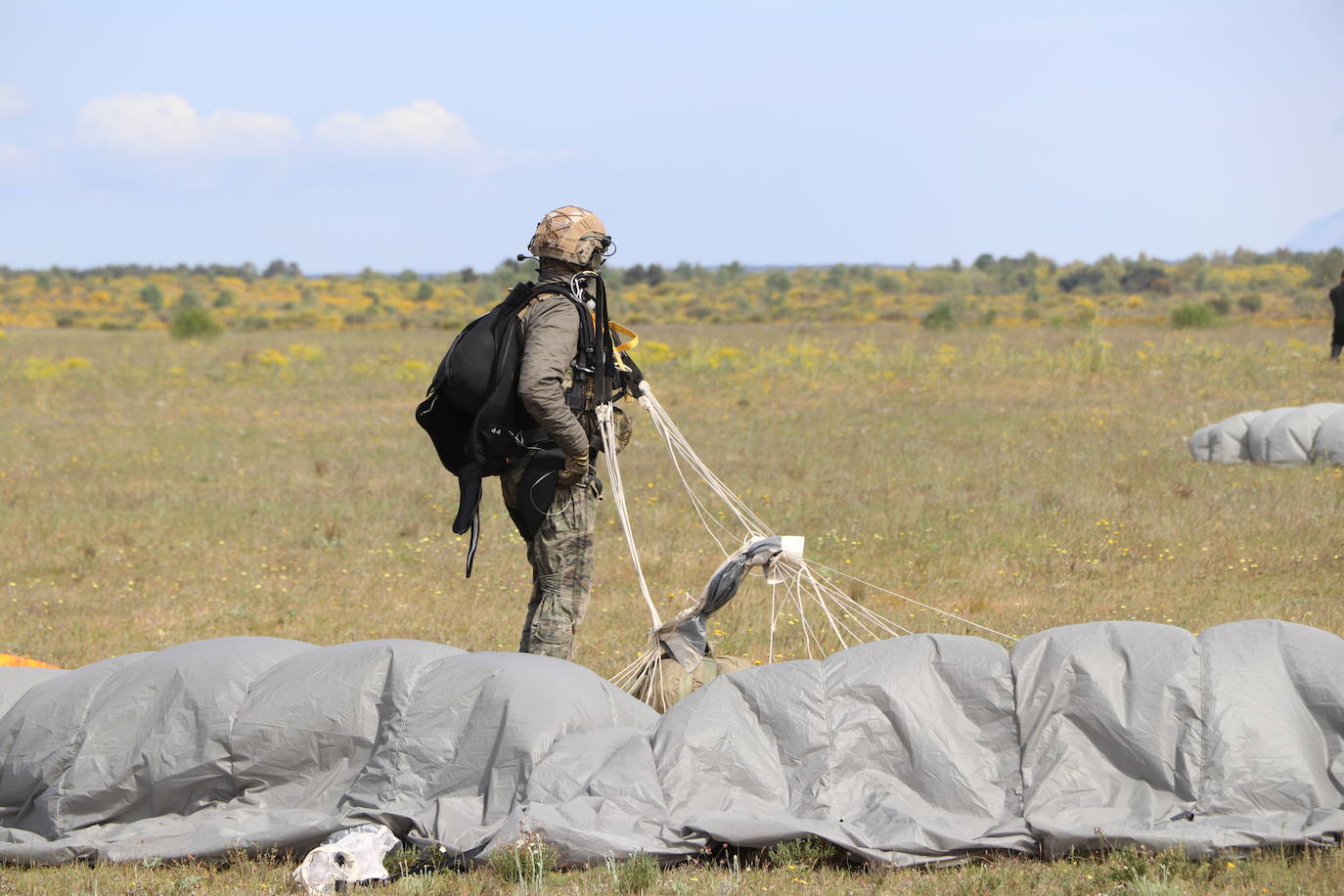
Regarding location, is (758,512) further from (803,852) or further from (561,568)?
(803,852)

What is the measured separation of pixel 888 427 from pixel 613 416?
9.27 meters

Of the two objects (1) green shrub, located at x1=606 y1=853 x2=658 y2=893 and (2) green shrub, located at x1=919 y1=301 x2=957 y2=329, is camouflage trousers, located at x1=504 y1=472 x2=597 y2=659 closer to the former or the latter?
(1) green shrub, located at x1=606 y1=853 x2=658 y2=893

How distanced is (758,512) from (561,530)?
5035 millimetres

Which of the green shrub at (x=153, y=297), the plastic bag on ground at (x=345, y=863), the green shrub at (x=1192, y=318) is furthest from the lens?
the green shrub at (x=153, y=297)

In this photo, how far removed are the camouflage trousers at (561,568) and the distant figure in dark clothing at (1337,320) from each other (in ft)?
49.9

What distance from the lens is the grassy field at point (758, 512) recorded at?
704 cm

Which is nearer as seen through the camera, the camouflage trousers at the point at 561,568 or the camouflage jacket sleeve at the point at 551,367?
the camouflage jacket sleeve at the point at 551,367

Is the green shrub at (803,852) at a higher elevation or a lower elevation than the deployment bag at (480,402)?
lower

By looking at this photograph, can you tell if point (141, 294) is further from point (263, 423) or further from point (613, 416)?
point (613, 416)

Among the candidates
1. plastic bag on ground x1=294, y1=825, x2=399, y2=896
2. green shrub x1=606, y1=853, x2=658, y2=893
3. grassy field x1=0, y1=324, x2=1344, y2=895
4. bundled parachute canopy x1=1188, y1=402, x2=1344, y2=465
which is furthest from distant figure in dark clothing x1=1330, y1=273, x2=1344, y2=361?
plastic bag on ground x1=294, y1=825, x2=399, y2=896

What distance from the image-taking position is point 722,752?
4109 mm

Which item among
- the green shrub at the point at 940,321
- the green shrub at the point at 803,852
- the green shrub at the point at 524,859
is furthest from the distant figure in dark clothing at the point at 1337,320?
the green shrub at the point at 524,859

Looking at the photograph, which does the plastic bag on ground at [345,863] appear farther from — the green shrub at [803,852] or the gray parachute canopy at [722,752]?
the green shrub at [803,852]

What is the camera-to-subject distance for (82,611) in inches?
308
